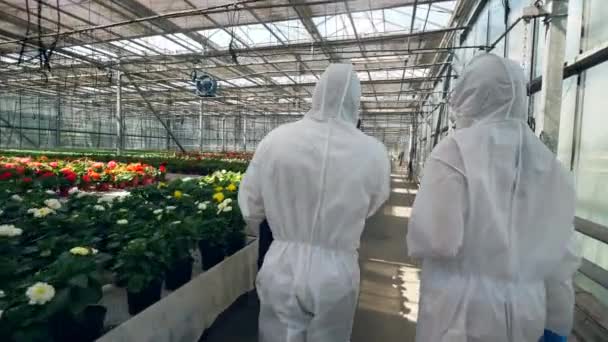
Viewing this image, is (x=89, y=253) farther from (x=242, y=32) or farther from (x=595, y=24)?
(x=242, y=32)

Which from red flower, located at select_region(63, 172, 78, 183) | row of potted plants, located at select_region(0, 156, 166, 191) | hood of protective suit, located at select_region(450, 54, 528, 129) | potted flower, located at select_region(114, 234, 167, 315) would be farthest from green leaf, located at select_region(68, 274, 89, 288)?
red flower, located at select_region(63, 172, 78, 183)

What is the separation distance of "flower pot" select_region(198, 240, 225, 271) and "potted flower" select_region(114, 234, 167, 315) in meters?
0.52

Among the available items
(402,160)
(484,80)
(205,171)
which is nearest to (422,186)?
(484,80)

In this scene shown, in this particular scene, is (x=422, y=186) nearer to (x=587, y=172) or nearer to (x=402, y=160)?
(x=587, y=172)

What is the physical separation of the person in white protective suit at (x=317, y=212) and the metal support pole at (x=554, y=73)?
1846mm

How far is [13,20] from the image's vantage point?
7.15m

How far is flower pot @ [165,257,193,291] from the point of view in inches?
77.8

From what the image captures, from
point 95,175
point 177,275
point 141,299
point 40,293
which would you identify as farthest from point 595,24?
point 95,175

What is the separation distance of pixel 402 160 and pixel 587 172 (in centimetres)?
2554

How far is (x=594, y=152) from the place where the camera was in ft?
7.48

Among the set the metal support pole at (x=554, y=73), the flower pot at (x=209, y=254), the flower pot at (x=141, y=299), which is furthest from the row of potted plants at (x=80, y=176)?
the metal support pole at (x=554, y=73)

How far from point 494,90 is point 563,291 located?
0.76 meters

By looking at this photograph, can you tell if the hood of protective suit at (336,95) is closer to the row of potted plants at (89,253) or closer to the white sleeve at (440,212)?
the white sleeve at (440,212)

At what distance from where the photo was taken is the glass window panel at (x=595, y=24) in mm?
2210
